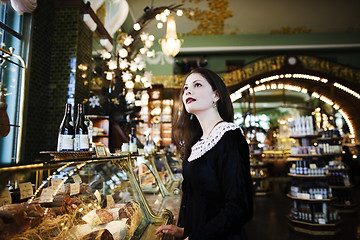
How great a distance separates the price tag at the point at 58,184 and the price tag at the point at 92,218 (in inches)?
7.8

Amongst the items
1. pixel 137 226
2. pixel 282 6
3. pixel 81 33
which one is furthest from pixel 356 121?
pixel 137 226

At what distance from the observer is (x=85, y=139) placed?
1.79 meters

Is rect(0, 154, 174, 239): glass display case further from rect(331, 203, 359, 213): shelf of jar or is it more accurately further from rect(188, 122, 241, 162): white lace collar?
rect(331, 203, 359, 213): shelf of jar

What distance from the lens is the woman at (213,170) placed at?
3.13 ft

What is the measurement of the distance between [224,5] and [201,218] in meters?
11.1

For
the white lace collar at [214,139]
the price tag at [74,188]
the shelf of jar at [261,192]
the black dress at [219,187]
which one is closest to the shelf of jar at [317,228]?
the shelf of jar at [261,192]

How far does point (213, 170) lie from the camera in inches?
42.7

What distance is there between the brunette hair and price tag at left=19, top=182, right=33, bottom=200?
781 mm

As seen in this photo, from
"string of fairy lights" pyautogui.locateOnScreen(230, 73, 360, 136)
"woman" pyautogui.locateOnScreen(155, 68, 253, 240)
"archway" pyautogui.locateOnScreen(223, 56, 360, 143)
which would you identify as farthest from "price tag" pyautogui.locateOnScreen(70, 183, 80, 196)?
Answer: "archway" pyautogui.locateOnScreen(223, 56, 360, 143)

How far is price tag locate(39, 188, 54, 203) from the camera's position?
1.17m

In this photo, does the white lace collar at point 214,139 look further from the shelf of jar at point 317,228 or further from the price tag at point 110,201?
the shelf of jar at point 317,228

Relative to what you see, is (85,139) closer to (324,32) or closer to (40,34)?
(40,34)

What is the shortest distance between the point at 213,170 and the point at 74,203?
841mm

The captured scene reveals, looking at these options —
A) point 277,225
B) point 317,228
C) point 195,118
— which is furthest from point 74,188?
point 317,228
